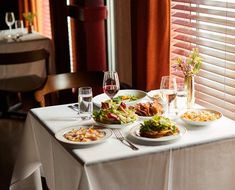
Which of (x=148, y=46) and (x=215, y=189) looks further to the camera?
(x=148, y=46)

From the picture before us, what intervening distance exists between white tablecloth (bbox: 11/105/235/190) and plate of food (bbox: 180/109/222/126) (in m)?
0.03

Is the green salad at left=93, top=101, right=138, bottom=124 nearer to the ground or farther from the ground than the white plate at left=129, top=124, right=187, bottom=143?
farther from the ground

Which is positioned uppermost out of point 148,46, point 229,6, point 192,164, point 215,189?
point 229,6

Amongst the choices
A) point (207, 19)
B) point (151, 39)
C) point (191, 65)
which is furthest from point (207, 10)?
point (191, 65)

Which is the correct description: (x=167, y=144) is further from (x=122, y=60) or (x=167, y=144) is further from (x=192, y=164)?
(x=122, y=60)

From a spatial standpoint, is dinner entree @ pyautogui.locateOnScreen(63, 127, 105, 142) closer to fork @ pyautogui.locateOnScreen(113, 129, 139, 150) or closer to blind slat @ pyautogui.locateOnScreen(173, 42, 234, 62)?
fork @ pyautogui.locateOnScreen(113, 129, 139, 150)

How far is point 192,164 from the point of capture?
204 cm

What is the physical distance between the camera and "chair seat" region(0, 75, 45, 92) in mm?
4215

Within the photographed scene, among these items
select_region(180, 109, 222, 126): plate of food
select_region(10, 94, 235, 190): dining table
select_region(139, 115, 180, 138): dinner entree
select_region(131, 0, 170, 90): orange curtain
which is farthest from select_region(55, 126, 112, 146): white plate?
select_region(131, 0, 170, 90): orange curtain

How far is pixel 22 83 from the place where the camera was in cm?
429

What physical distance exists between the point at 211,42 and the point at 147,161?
122 cm

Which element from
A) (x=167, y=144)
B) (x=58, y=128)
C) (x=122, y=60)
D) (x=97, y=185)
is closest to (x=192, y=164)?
(x=167, y=144)

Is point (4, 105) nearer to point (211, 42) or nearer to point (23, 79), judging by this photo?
point (23, 79)

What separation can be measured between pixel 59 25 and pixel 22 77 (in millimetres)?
825
